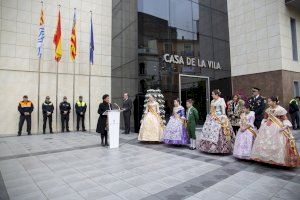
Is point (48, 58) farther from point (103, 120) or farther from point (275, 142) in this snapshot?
point (275, 142)

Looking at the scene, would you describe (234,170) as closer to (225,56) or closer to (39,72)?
(39,72)

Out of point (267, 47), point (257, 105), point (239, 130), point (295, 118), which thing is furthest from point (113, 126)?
point (267, 47)

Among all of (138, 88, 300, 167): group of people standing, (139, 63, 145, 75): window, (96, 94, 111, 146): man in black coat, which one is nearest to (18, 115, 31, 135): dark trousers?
(96, 94, 111, 146): man in black coat

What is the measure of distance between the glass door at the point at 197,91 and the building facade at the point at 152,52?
56 millimetres

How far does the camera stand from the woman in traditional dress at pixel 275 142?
5.03 meters

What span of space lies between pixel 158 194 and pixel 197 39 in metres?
11.8

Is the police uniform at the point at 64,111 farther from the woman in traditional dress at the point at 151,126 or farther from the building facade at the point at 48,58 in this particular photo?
the woman in traditional dress at the point at 151,126

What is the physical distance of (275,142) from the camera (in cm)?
517

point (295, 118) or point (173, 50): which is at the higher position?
point (173, 50)

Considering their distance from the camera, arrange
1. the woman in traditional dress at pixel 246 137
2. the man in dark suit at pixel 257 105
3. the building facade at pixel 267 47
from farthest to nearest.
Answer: the building facade at pixel 267 47 → the man in dark suit at pixel 257 105 → the woman in traditional dress at pixel 246 137

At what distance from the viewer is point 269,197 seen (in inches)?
145

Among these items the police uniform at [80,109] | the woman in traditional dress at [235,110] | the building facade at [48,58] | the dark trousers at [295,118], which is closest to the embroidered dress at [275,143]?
the woman in traditional dress at [235,110]

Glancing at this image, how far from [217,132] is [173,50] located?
7152 mm

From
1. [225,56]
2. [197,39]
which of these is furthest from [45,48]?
[225,56]
